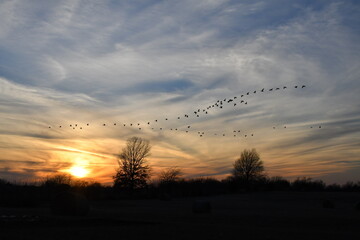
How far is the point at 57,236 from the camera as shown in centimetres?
1565

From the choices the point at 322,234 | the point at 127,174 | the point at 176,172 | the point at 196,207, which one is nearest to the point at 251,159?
the point at 176,172

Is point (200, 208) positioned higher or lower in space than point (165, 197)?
lower

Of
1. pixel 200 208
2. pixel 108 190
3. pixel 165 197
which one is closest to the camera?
pixel 200 208

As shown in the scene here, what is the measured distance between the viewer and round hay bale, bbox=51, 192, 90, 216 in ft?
97.0

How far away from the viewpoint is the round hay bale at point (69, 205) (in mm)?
29552

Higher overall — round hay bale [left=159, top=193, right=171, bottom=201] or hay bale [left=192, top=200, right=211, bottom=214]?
round hay bale [left=159, top=193, right=171, bottom=201]

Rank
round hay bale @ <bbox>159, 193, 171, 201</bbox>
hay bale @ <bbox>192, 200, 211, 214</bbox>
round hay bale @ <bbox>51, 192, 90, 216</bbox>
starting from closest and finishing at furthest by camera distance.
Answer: round hay bale @ <bbox>51, 192, 90, 216</bbox>
hay bale @ <bbox>192, 200, 211, 214</bbox>
round hay bale @ <bbox>159, 193, 171, 201</bbox>

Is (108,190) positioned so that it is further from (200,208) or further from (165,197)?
(200,208)

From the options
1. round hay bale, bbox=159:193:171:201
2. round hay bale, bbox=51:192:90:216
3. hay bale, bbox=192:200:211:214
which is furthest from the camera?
round hay bale, bbox=159:193:171:201

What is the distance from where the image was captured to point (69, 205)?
29781mm

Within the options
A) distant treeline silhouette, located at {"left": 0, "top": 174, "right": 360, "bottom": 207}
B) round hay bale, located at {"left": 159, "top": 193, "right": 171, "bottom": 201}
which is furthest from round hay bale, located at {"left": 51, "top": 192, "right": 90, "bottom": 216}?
round hay bale, located at {"left": 159, "top": 193, "right": 171, "bottom": 201}

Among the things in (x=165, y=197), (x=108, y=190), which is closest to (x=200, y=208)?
(x=165, y=197)

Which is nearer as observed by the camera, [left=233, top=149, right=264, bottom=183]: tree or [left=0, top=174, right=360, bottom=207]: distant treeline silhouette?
[left=0, top=174, right=360, bottom=207]: distant treeline silhouette

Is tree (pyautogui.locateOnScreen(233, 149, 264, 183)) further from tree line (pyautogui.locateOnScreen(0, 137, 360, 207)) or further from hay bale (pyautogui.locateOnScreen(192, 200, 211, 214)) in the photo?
hay bale (pyautogui.locateOnScreen(192, 200, 211, 214))
